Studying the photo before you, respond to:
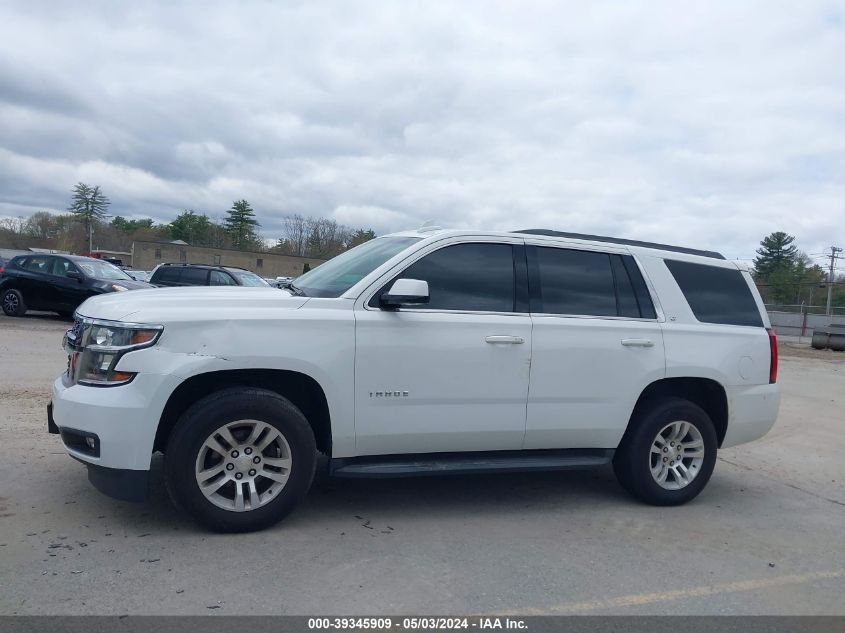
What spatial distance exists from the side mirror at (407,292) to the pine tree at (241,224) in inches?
3909

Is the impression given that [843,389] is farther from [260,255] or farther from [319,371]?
[260,255]

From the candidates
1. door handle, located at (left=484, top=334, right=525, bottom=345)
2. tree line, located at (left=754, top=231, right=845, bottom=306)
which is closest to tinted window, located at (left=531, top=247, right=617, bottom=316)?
door handle, located at (left=484, top=334, right=525, bottom=345)

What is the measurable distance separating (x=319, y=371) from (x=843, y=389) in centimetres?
1247

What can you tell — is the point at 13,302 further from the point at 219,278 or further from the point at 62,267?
the point at 219,278

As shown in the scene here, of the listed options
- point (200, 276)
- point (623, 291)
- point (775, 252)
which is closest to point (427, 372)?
point (623, 291)

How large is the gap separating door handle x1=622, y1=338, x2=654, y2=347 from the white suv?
19 millimetres

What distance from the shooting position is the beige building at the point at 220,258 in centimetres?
7012

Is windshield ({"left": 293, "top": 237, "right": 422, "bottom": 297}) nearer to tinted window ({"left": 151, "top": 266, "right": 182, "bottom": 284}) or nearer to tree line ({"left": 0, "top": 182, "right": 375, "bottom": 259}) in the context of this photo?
tinted window ({"left": 151, "top": 266, "right": 182, "bottom": 284})

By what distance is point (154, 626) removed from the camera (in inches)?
131

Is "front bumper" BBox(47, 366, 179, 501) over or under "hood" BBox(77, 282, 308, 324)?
under

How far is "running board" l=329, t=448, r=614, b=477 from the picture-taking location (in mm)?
4695

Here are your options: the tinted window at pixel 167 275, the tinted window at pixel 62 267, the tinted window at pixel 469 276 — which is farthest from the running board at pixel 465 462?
the tinted window at pixel 167 275

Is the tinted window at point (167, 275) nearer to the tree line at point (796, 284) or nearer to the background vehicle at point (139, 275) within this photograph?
the background vehicle at point (139, 275)

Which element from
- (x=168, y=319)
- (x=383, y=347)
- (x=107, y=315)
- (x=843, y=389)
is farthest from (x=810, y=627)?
(x=843, y=389)
